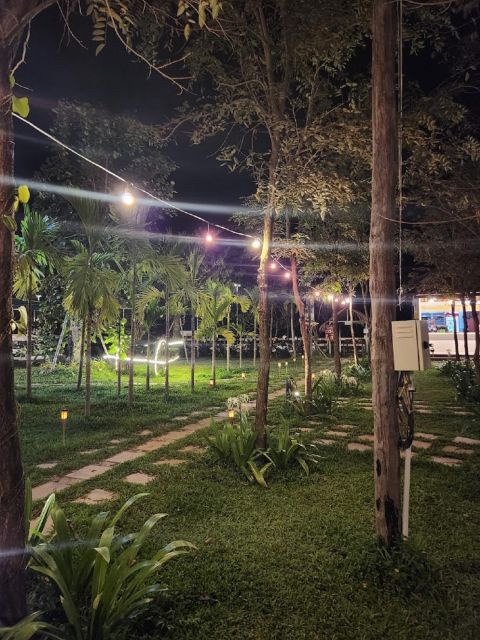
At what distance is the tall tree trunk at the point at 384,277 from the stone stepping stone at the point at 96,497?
2.64 m

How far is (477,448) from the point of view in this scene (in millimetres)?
6398

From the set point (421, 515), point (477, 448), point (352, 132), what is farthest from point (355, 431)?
point (352, 132)

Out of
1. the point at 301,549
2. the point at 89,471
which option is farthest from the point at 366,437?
the point at 89,471

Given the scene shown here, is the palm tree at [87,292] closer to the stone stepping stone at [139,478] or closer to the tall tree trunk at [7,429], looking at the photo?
the stone stepping stone at [139,478]

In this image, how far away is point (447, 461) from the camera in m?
5.82

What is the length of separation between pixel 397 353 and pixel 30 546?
2625 millimetres

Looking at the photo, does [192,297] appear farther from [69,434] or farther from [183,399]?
[69,434]

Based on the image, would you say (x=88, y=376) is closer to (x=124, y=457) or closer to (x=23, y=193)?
(x=124, y=457)

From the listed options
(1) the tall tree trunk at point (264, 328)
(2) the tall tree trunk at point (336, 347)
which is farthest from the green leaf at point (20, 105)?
Result: (2) the tall tree trunk at point (336, 347)

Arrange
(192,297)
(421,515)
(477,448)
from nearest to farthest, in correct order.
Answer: (421,515) → (477,448) → (192,297)

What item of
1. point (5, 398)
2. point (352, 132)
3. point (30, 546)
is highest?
point (352, 132)

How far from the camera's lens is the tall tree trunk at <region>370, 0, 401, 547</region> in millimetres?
3266

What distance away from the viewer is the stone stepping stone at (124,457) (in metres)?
5.75

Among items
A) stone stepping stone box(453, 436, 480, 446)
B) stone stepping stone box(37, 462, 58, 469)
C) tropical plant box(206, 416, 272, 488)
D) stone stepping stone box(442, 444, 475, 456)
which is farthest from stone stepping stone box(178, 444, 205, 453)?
stone stepping stone box(453, 436, 480, 446)
